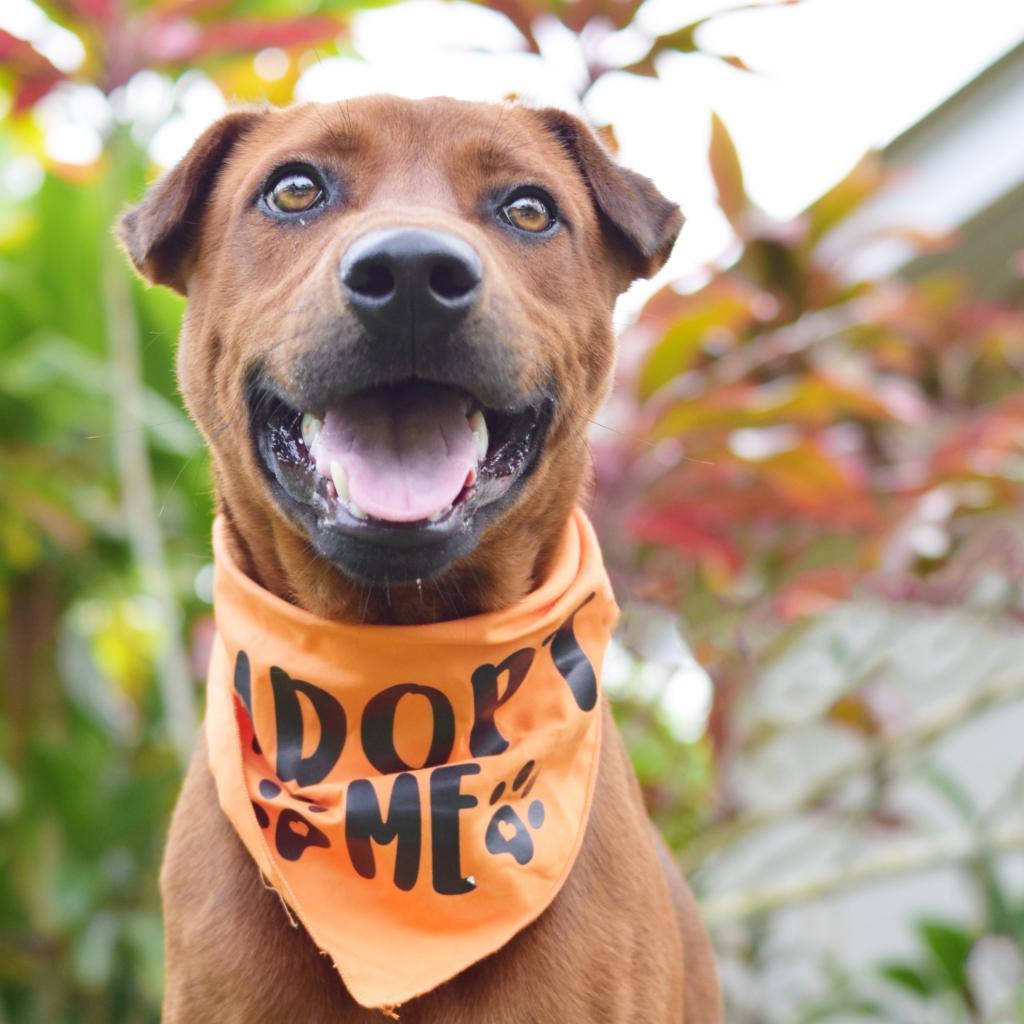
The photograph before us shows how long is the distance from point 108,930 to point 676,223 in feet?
9.19

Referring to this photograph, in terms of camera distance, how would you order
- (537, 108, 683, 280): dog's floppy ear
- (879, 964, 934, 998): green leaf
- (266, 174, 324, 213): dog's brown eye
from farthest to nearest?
1. (879, 964, 934, 998): green leaf
2. (537, 108, 683, 280): dog's floppy ear
3. (266, 174, 324, 213): dog's brown eye

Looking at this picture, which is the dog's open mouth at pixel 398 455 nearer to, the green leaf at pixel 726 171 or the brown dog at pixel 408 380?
the brown dog at pixel 408 380

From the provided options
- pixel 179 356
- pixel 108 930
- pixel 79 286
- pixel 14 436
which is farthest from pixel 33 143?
pixel 179 356

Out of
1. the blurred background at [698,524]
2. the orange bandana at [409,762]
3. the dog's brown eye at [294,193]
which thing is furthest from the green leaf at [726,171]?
the orange bandana at [409,762]

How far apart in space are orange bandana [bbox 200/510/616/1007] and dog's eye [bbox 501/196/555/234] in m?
0.63

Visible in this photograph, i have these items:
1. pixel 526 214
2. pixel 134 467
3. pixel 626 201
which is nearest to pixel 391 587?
pixel 526 214

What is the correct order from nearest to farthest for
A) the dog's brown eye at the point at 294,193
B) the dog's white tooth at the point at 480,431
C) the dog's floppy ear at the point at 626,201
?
the dog's white tooth at the point at 480,431 → the dog's brown eye at the point at 294,193 → the dog's floppy ear at the point at 626,201

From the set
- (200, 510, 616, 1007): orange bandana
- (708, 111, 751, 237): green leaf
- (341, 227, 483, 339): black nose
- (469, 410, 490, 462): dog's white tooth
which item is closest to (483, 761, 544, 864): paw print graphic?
(200, 510, 616, 1007): orange bandana

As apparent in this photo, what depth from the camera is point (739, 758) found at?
366 cm

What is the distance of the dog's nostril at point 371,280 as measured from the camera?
174 centimetres

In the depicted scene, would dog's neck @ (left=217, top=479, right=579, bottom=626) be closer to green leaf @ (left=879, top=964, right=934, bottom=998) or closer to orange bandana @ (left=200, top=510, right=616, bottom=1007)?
orange bandana @ (left=200, top=510, right=616, bottom=1007)

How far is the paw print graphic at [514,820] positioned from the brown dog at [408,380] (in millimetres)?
96

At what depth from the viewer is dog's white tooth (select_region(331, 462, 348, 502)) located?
1827mm

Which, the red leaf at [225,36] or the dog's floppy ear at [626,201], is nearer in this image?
the dog's floppy ear at [626,201]
